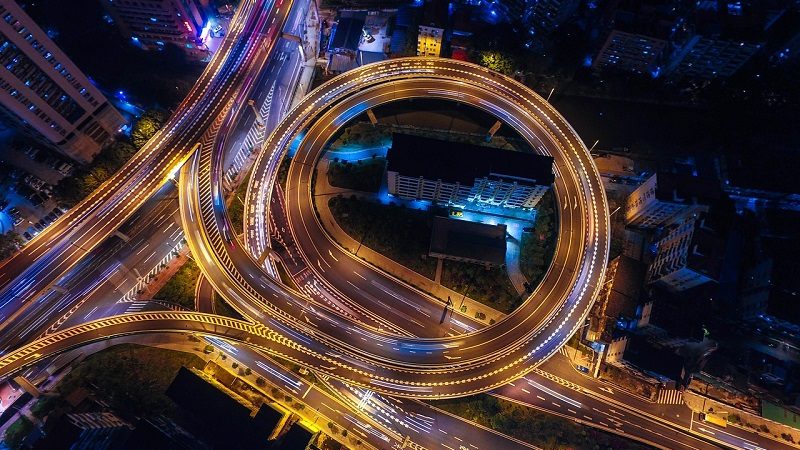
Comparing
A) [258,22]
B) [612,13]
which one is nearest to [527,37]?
[612,13]

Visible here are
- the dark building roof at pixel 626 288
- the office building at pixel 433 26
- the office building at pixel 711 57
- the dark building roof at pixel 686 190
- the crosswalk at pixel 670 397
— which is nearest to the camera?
the crosswalk at pixel 670 397

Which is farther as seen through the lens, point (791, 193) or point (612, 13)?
point (612, 13)

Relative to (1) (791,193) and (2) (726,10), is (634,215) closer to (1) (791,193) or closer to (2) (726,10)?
(1) (791,193)

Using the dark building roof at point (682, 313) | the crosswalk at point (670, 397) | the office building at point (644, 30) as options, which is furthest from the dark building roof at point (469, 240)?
the office building at point (644, 30)

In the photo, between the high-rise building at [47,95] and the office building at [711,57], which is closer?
the high-rise building at [47,95]

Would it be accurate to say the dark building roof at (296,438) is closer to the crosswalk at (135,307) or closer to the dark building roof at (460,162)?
the crosswalk at (135,307)

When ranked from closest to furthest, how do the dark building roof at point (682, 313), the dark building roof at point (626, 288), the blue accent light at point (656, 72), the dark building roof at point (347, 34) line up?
the dark building roof at point (682, 313)
the dark building roof at point (626, 288)
the blue accent light at point (656, 72)
the dark building roof at point (347, 34)

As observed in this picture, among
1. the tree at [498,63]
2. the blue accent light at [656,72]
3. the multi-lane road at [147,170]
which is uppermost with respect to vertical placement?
the blue accent light at [656,72]
